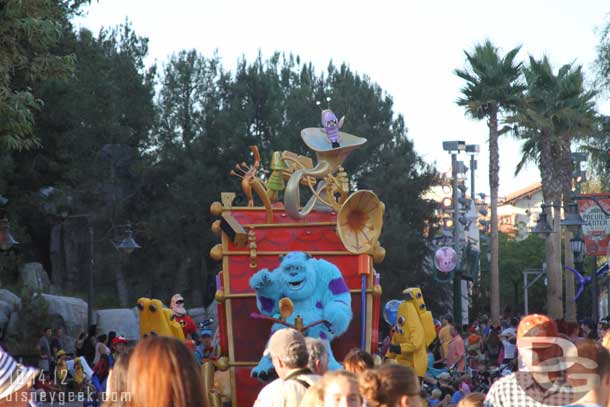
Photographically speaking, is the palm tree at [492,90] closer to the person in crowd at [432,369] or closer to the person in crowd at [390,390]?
the person in crowd at [432,369]

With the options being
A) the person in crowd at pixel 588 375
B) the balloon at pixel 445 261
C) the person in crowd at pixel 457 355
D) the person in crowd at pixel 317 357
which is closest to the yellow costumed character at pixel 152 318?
the person in crowd at pixel 457 355

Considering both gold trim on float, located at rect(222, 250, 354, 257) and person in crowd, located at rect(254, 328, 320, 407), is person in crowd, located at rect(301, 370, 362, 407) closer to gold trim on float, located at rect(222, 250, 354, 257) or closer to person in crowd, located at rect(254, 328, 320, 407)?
person in crowd, located at rect(254, 328, 320, 407)

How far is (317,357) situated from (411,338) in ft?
41.2

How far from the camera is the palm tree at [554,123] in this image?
35.9 m

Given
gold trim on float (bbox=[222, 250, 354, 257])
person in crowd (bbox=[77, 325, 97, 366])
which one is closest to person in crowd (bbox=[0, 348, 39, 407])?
gold trim on float (bbox=[222, 250, 354, 257])

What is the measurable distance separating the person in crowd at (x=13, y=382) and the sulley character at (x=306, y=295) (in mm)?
11478

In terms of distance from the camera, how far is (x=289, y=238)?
60.3 feet

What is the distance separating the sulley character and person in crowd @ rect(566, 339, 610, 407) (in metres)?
10.6

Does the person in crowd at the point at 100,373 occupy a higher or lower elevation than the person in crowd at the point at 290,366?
lower

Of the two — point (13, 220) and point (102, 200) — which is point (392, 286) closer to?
point (102, 200)

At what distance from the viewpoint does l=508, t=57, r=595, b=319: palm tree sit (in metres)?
35.9

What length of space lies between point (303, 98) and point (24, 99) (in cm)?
3077

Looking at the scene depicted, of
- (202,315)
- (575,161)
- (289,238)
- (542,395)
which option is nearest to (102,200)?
(202,315)

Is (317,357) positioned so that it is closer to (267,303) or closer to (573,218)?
(267,303)
